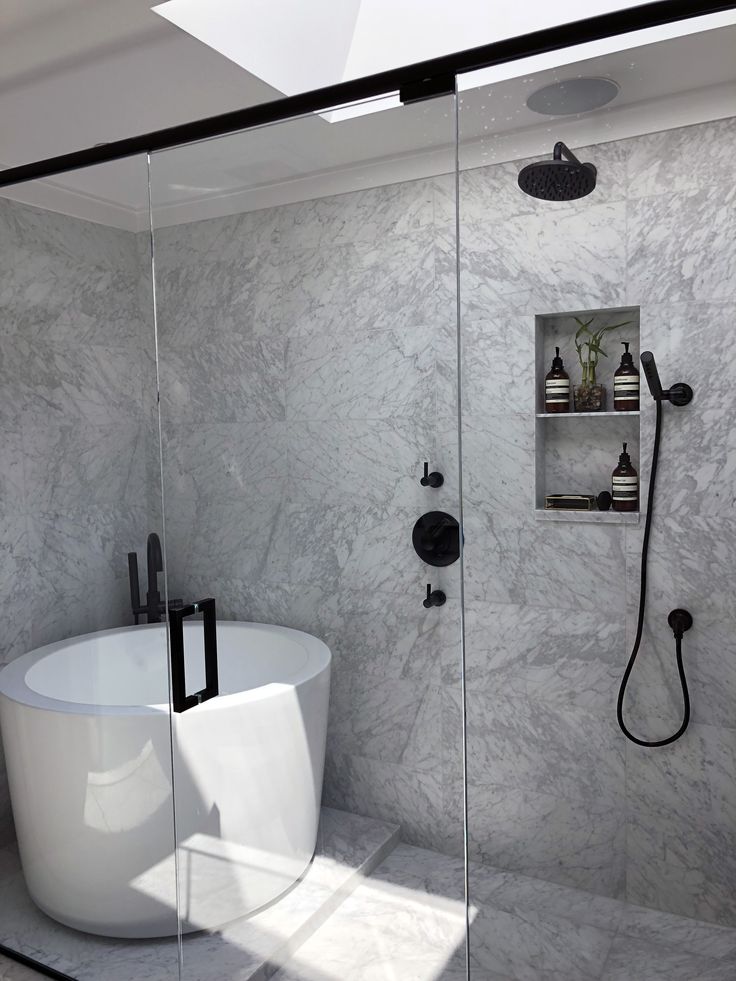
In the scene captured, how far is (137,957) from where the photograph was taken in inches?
78.4

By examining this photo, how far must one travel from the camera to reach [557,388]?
68.7 inches

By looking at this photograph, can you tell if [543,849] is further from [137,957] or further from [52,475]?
[52,475]

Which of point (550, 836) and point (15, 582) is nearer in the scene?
point (550, 836)

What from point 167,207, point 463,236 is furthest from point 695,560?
point 167,207

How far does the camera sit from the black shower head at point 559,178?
5.62ft

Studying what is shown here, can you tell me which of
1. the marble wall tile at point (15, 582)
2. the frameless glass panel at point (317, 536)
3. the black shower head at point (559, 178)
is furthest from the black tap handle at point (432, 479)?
the marble wall tile at point (15, 582)

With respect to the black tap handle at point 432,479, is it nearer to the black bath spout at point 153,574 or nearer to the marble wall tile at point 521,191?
the marble wall tile at point 521,191

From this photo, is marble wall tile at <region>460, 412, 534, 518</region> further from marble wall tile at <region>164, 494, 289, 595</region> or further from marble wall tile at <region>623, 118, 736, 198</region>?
marble wall tile at <region>623, 118, 736, 198</region>

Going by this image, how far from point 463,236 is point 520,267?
0.15 m

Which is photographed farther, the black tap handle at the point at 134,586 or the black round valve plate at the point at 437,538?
the black tap handle at the point at 134,586

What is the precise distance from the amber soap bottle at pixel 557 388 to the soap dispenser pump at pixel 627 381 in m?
0.11

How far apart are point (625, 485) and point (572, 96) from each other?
91cm

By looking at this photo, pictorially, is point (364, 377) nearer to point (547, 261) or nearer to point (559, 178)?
point (547, 261)

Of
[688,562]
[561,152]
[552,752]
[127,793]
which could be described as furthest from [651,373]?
[127,793]
